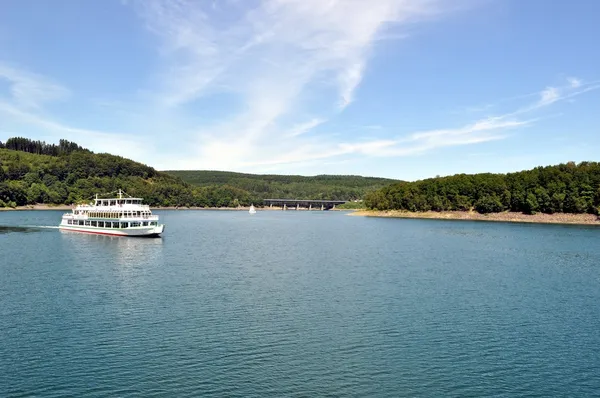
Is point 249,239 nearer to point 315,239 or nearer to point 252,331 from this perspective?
point 315,239

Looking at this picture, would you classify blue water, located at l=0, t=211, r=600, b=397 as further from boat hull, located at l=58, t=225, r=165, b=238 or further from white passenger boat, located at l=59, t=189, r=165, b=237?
white passenger boat, located at l=59, t=189, r=165, b=237

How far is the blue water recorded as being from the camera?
3262 cm

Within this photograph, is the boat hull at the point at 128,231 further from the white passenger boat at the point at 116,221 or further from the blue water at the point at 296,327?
the blue water at the point at 296,327

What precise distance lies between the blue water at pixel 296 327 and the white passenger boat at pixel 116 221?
39.4 m

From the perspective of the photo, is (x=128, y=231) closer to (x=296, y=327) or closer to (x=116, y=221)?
(x=116, y=221)

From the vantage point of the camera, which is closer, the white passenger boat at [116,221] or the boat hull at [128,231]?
the boat hull at [128,231]

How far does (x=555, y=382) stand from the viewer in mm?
33531

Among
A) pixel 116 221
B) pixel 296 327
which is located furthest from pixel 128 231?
pixel 296 327

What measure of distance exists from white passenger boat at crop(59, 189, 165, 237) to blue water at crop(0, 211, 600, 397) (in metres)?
39.4

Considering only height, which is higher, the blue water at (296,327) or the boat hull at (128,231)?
the boat hull at (128,231)

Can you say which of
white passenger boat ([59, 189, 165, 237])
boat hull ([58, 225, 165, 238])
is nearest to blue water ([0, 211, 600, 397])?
boat hull ([58, 225, 165, 238])

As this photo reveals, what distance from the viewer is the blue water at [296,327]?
32625 mm

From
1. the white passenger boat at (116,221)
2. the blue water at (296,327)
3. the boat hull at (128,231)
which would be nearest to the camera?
the blue water at (296,327)

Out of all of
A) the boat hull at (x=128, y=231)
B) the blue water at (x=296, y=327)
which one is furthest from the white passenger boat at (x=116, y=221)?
the blue water at (x=296, y=327)
